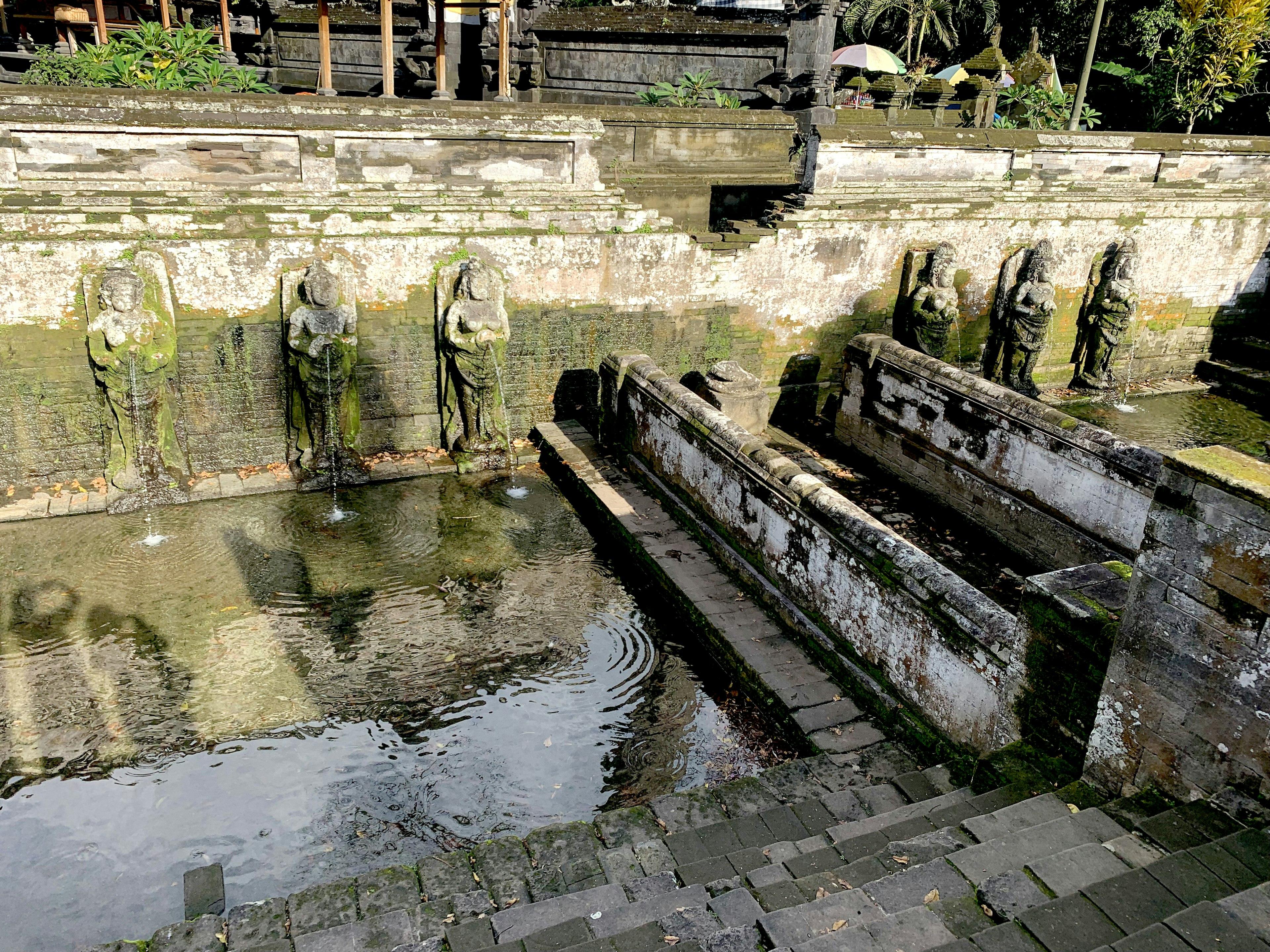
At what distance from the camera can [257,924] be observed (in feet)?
12.0

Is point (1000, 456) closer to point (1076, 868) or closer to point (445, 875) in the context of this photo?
point (1076, 868)

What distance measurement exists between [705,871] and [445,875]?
1.17 meters

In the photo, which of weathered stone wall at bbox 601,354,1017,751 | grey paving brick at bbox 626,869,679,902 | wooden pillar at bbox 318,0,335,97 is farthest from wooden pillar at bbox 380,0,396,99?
grey paving brick at bbox 626,869,679,902

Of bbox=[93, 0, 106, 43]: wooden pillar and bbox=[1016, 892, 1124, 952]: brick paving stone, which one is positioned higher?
bbox=[93, 0, 106, 43]: wooden pillar

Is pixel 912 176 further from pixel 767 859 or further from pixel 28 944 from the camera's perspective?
pixel 28 944

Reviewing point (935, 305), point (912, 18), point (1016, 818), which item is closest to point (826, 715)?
point (1016, 818)

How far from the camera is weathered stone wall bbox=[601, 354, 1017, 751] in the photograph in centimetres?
488

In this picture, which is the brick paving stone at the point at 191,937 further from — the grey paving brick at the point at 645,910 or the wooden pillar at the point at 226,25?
the wooden pillar at the point at 226,25

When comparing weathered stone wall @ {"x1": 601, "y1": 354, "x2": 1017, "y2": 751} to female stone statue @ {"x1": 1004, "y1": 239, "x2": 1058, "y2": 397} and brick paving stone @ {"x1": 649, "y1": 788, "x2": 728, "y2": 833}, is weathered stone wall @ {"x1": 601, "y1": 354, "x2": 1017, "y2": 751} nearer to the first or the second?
brick paving stone @ {"x1": 649, "y1": 788, "x2": 728, "y2": 833}

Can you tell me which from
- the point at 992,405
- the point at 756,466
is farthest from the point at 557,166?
the point at 992,405

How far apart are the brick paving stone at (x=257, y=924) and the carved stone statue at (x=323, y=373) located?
17.5 ft

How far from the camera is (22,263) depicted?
24.4ft

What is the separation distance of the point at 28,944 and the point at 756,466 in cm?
513

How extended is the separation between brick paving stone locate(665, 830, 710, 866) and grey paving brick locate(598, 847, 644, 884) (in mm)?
188
